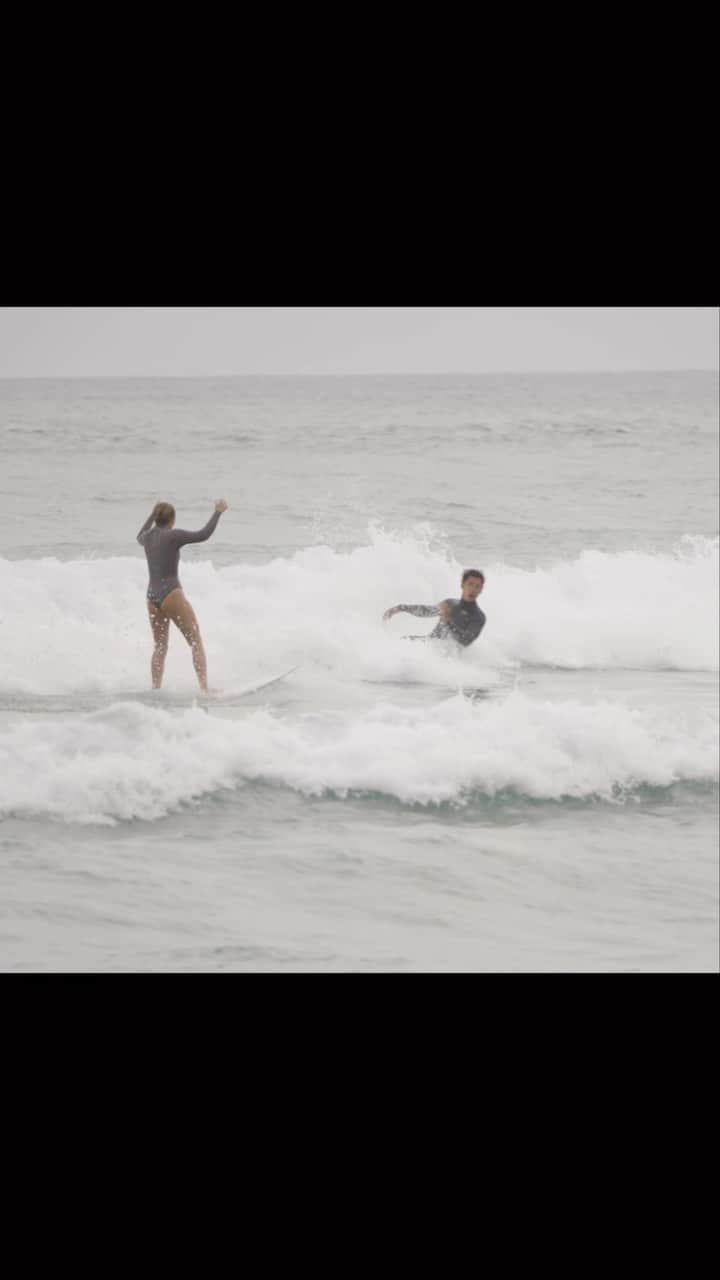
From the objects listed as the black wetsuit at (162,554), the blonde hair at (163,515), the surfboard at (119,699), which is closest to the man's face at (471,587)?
the surfboard at (119,699)

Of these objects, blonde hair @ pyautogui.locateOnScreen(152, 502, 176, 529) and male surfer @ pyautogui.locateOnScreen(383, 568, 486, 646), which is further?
male surfer @ pyautogui.locateOnScreen(383, 568, 486, 646)

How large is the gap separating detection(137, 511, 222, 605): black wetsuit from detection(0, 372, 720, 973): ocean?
62 centimetres

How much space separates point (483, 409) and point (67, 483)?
12.1 metres

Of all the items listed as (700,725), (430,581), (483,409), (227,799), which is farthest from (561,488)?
(227,799)

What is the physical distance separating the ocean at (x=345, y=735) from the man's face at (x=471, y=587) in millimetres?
502

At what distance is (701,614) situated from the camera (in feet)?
34.8

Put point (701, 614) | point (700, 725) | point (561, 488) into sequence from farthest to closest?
point (561, 488), point (701, 614), point (700, 725)

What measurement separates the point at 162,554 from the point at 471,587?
80.9 inches

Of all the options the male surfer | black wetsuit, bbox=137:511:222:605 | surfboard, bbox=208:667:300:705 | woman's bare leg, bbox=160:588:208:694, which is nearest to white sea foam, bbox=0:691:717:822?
surfboard, bbox=208:667:300:705

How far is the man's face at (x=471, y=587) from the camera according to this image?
8367 millimetres

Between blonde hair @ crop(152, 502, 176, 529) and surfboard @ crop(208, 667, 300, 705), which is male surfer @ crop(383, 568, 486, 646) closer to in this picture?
surfboard @ crop(208, 667, 300, 705)

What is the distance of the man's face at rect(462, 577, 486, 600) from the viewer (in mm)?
8367

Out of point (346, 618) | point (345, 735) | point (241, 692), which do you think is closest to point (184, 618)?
point (241, 692)

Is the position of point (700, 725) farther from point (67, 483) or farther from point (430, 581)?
point (67, 483)
